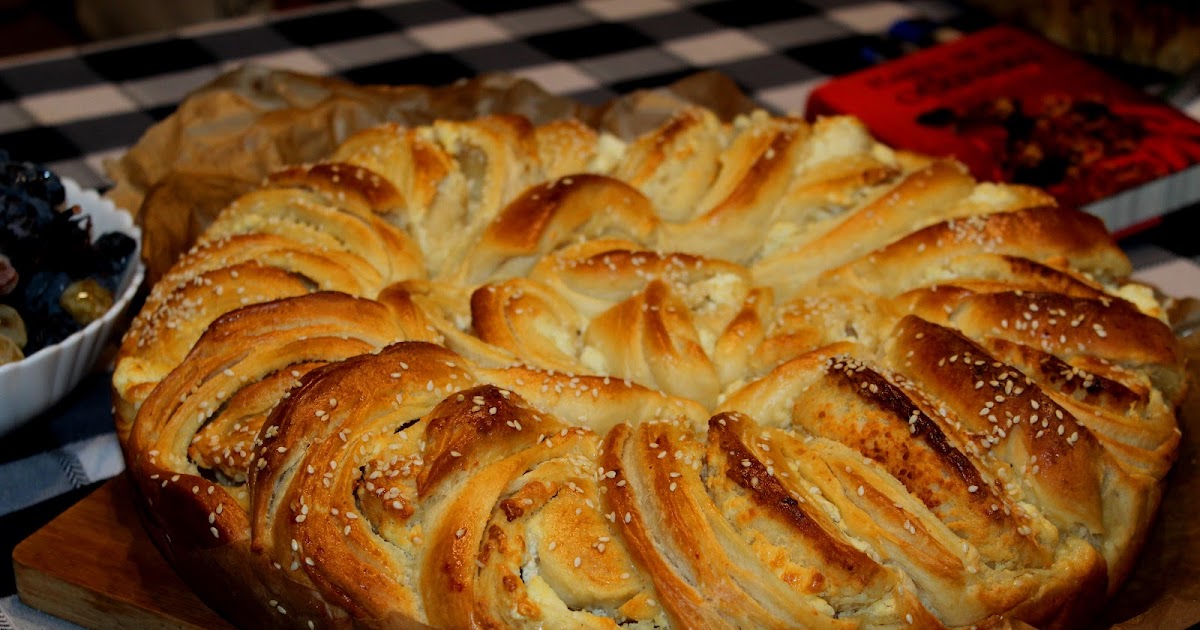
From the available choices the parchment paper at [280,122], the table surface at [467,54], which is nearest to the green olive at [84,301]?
the parchment paper at [280,122]

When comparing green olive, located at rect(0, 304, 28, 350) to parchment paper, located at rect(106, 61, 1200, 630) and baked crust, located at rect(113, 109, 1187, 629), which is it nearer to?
baked crust, located at rect(113, 109, 1187, 629)

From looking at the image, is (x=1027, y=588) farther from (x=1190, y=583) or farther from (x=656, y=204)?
(x=656, y=204)

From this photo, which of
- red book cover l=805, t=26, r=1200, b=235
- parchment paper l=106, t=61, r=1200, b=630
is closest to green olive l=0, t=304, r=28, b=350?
parchment paper l=106, t=61, r=1200, b=630

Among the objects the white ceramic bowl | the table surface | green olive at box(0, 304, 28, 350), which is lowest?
the table surface

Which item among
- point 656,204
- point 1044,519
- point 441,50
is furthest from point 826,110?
point 1044,519

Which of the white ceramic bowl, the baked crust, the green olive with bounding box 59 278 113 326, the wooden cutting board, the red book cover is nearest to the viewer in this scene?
the baked crust
